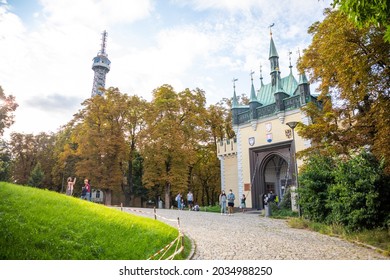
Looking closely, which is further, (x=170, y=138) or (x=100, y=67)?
(x=100, y=67)

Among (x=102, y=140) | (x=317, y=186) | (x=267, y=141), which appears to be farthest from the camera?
(x=102, y=140)

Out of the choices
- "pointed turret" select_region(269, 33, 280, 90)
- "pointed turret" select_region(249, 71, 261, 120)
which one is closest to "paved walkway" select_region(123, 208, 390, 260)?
"pointed turret" select_region(249, 71, 261, 120)

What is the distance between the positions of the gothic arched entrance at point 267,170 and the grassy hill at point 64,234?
Answer: 15590 mm

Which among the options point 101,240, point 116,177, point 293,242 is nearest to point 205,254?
point 101,240

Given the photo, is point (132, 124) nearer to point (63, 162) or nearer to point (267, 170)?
point (63, 162)

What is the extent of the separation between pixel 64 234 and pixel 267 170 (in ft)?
66.3

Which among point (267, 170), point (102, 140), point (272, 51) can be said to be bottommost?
point (267, 170)

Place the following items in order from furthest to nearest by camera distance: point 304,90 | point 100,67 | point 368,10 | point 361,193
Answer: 1. point 100,67
2. point 304,90
3. point 361,193
4. point 368,10

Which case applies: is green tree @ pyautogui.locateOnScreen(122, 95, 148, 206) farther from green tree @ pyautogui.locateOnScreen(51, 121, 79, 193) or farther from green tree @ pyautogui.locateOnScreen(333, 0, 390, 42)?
green tree @ pyautogui.locateOnScreen(333, 0, 390, 42)

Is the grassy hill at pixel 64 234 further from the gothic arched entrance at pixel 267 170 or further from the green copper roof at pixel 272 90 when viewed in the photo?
the green copper roof at pixel 272 90

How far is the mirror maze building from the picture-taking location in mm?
20266

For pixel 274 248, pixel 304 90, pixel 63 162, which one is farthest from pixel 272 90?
pixel 63 162

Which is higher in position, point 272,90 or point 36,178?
point 272,90

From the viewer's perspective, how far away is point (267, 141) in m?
21.7
